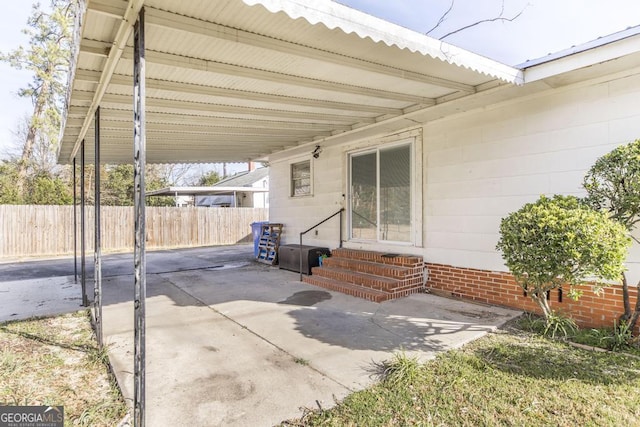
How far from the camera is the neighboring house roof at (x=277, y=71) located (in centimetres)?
258

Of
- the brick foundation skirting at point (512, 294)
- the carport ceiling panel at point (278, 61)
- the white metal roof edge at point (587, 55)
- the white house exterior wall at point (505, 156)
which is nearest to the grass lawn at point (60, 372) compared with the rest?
the carport ceiling panel at point (278, 61)

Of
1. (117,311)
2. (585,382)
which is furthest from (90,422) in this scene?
(585,382)

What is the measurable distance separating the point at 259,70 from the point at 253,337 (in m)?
2.95

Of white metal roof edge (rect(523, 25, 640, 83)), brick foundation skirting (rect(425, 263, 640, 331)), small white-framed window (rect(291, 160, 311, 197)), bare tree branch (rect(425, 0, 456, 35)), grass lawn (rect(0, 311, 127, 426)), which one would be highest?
bare tree branch (rect(425, 0, 456, 35))

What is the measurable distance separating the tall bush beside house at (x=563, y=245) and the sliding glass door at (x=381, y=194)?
9.29 feet

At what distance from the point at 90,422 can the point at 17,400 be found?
32.7 inches

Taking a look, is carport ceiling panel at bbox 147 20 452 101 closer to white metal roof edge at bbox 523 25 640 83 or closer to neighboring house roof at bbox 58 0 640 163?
neighboring house roof at bbox 58 0 640 163

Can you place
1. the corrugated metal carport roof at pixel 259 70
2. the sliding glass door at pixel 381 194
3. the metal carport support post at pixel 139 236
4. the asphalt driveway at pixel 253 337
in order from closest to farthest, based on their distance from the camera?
the metal carport support post at pixel 139 236 → the corrugated metal carport roof at pixel 259 70 → the asphalt driveway at pixel 253 337 → the sliding glass door at pixel 381 194

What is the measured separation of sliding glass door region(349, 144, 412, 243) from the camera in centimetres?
641

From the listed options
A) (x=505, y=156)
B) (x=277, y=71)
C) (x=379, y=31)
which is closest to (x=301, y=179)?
(x=505, y=156)

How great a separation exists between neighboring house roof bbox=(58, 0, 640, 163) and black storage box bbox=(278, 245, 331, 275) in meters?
2.71

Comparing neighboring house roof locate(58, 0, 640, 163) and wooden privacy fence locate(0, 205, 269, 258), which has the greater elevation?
neighboring house roof locate(58, 0, 640, 163)

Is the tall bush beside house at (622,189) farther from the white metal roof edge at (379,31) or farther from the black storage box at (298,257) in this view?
the black storage box at (298,257)

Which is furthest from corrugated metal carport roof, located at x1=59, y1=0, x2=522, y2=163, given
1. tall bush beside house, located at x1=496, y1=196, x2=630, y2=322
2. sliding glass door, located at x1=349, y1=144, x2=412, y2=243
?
tall bush beside house, located at x1=496, y1=196, x2=630, y2=322
